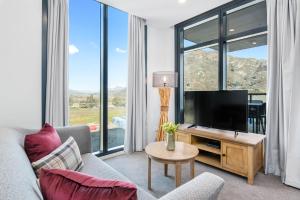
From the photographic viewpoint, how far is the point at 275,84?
2.52 meters

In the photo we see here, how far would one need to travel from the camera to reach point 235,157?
8.04 feet

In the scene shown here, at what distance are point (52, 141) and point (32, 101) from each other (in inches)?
44.4

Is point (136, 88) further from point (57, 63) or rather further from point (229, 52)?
point (229, 52)

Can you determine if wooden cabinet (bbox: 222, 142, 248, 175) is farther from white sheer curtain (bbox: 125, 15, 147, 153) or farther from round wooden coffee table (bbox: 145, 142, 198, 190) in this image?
white sheer curtain (bbox: 125, 15, 147, 153)

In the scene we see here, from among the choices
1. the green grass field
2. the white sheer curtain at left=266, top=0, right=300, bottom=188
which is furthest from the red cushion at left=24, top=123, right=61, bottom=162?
the white sheer curtain at left=266, top=0, right=300, bottom=188

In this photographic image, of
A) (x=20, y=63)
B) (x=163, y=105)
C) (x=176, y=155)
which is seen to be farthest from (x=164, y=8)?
(x=176, y=155)

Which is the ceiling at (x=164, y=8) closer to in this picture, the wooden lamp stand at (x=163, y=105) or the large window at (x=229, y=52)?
the large window at (x=229, y=52)

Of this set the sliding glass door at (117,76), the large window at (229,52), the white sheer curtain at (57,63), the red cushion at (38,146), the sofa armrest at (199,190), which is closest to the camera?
the sofa armrest at (199,190)

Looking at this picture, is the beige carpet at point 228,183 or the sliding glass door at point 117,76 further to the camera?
the sliding glass door at point 117,76

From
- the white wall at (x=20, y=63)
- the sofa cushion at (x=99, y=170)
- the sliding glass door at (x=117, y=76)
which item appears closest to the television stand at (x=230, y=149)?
the sliding glass door at (x=117, y=76)

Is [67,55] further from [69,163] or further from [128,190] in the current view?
[128,190]

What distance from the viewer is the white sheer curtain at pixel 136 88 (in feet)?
11.2

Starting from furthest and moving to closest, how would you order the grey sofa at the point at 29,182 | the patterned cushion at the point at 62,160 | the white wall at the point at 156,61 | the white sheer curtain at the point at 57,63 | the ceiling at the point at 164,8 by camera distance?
the white wall at the point at 156,61 → the ceiling at the point at 164,8 → the white sheer curtain at the point at 57,63 → the patterned cushion at the point at 62,160 → the grey sofa at the point at 29,182

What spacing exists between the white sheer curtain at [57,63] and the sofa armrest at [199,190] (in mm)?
2172
